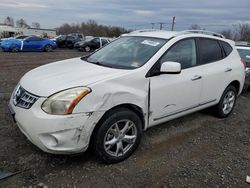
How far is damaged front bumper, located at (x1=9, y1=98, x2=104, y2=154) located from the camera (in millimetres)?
2592

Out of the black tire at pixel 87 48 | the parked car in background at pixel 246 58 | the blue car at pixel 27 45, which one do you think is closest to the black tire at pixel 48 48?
the blue car at pixel 27 45

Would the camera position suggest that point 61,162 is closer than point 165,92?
Yes

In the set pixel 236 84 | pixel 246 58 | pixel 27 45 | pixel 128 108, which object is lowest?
pixel 27 45

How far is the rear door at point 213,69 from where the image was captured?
413 cm

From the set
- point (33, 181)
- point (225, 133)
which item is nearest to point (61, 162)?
point (33, 181)

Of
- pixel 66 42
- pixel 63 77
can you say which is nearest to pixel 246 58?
pixel 63 77

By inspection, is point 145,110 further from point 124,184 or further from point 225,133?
point 225,133

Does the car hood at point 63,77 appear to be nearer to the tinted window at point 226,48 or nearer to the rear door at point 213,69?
the rear door at point 213,69

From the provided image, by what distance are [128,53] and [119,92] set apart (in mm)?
1018

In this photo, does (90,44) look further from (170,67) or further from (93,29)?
(93,29)

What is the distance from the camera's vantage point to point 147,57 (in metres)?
3.41

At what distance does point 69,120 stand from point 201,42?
278cm

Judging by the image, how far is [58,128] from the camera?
2.59 m

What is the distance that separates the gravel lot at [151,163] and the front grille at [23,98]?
0.76 metres
